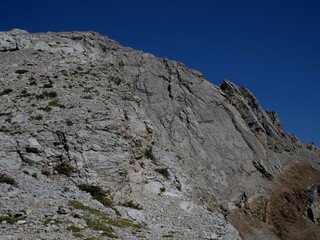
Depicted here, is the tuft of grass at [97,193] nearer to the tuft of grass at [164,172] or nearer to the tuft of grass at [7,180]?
the tuft of grass at [7,180]

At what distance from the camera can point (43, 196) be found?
990 inches

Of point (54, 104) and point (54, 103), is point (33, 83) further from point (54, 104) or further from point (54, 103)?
point (54, 104)

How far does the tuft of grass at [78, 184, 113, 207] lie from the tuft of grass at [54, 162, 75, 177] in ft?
5.46

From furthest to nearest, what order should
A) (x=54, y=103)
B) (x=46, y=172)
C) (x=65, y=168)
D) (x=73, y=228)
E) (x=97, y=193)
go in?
(x=54, y=103), (x=65, y=168), (x=97, y=193), (x=46, y=172), (x=73, y=228)

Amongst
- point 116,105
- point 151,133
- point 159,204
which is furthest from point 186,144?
point 159,204

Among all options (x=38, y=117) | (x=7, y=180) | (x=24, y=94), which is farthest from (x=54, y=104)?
(x=7, y=180)

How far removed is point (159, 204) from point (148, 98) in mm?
20503

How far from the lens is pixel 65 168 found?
31.2 meters

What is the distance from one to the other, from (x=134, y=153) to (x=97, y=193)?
22.7ft

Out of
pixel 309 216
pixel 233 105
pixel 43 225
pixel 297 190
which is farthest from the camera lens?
pixel 233 105

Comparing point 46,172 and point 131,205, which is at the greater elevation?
point 46,172

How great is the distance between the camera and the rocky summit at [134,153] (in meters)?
26.9

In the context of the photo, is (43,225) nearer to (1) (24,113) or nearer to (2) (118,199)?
(2) (118,199)

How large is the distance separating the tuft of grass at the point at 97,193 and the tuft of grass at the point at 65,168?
1.66 meters
